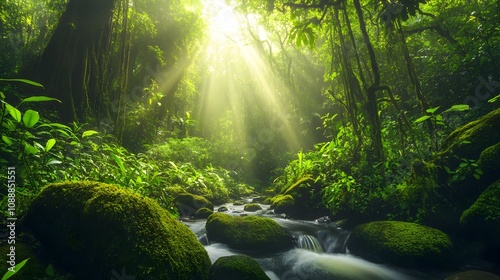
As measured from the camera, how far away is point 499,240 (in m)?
4.37

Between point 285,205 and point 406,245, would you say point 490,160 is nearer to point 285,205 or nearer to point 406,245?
point 406,245

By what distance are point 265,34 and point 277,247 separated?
20.2 meters

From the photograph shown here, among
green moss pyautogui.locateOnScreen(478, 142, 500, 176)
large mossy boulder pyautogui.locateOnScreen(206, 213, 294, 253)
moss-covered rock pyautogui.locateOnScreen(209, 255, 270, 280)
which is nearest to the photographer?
moss-covered rock pyautogui.locateOnScreen(209, 255, 270, 280)

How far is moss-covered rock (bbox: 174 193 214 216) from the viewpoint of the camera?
785 centimetres

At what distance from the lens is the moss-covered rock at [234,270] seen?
3.63m

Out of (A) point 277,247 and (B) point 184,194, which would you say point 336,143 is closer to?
(A) point 277,247

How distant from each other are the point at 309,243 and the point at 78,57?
21.0 ft

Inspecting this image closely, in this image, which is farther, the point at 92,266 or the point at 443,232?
the point at 443,232

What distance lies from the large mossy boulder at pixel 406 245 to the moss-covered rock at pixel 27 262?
4.73 m

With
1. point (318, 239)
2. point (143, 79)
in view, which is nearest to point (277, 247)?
point (318, 239)

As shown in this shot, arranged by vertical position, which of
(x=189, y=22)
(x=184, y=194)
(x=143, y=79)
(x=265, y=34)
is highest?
(x=265, y=34)

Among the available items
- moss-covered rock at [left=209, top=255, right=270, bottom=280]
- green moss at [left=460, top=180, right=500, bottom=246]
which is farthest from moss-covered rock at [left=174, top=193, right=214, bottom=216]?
green moss at [left=460, top=180, right=500, bottom=246]

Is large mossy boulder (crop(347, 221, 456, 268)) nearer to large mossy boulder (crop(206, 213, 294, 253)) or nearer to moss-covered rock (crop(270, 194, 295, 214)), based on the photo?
large mossy boulder (crop(206, 213, 294, 253))

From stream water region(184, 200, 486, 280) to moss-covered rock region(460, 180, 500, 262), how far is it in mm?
874
